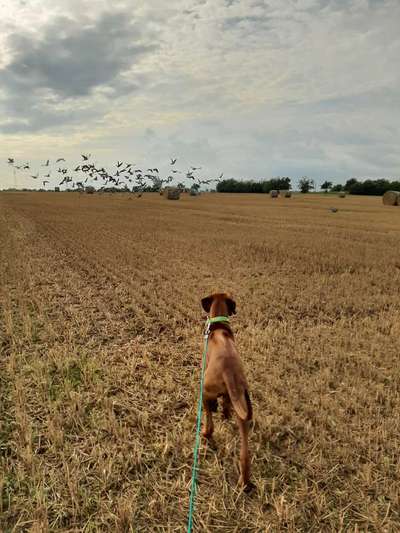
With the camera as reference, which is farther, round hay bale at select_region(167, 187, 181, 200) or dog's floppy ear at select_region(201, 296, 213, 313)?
round hay bale at select_region(167, 187, 181, 200)

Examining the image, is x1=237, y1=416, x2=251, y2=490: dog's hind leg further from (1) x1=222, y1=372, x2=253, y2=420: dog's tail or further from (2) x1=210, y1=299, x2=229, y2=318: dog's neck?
(2) x1=210, y1=299, x2=229, y2=318: dog's neck

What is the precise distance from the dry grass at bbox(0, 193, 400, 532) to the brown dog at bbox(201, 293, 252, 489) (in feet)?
0.91

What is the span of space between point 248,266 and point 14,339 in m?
8.11

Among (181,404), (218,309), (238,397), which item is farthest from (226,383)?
(181,404)

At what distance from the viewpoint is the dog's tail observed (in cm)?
316

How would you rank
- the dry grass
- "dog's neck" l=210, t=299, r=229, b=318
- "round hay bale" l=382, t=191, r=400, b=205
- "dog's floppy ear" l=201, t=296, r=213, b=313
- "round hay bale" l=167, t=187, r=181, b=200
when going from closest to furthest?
the dry grass → "dog's neck" l=210, t=299, r=229, b=318 → "dog's floppy ear" l=201, t=296, r=213, b=313 → "round hay bale" l=382, t=191, r=400, b=205 → "round hay bale" l=167, t=187, r=181, b=200

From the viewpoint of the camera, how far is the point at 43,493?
3.20 m

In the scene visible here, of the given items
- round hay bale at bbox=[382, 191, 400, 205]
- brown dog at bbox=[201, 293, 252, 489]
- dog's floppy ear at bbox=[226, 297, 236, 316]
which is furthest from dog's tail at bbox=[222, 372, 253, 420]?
round hay bale at bbox=[382, 191, 400, 205]

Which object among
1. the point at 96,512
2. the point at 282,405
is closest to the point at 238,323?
the point at 282,405

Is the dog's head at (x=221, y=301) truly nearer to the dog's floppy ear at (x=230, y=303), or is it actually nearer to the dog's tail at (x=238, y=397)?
the dog's floppy ear at (x=230, y=303)

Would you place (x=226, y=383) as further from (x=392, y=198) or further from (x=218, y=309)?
(x=392, y=198)

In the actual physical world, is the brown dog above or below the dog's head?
below

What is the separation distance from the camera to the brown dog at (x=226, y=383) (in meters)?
3.19

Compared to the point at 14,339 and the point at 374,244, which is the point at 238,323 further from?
the point at 374,244
